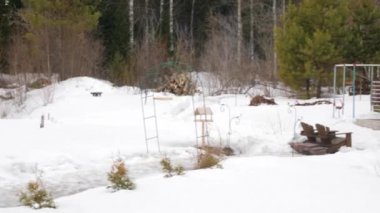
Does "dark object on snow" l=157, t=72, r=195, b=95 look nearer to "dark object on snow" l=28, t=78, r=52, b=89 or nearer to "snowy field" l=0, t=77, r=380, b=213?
"snowy field" l=0, t=77, r=380, b=213

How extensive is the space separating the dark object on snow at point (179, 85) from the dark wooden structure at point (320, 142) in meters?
8.85

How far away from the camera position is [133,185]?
8523 millimetres

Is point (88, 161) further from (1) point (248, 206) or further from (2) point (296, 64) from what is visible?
(2) point (296, 64)

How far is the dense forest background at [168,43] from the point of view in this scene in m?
22.0

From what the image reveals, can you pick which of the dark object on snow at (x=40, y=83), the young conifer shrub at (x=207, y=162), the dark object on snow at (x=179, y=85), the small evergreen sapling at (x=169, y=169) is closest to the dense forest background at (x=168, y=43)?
the dark object on snow at (x=40, y=83)

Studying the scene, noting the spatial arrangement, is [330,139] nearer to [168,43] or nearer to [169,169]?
[169,169]

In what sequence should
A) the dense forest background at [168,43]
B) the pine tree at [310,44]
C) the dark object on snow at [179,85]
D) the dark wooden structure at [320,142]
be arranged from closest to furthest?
the dark wooden structure at [320,142], the pine tree at [310,44], the dark object on snow at [179,85], the dense forest background at [168,43]

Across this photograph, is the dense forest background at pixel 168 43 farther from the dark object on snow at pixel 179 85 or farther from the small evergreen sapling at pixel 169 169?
the small evergreen sapling at pixel 169 169

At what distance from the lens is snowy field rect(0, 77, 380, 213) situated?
7664mm

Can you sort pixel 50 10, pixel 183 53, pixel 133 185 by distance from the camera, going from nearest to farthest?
pixel 133 185
pixel 183 53
pixel 50 10

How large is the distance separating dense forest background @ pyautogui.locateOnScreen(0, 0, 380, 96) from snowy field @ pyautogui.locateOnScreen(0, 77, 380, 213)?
2357 millimetres

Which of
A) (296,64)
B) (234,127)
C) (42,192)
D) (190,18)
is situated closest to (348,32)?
(296,64)

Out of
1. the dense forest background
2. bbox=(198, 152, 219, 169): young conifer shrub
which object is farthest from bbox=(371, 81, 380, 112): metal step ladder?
bbox=(198, 152, 219, 169): young conifer shrub

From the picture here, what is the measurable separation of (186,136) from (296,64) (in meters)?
8.62
